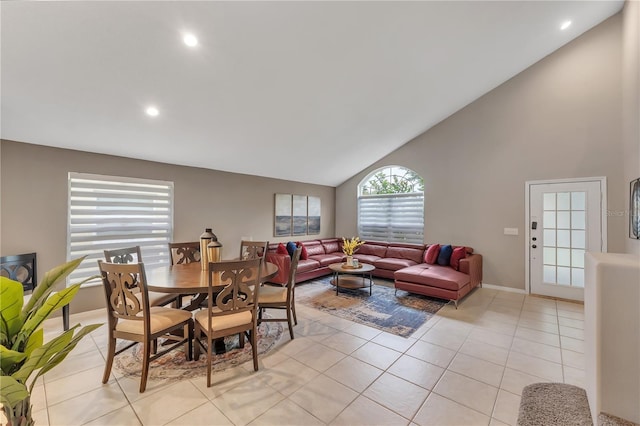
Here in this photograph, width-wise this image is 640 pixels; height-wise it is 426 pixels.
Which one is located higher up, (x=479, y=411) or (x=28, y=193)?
(x=28, y=193)

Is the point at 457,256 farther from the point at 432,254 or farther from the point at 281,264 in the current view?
the point at 281,264

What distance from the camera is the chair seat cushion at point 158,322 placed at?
2207mm

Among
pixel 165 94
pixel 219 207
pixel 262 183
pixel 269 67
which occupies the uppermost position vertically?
pixel 269 67

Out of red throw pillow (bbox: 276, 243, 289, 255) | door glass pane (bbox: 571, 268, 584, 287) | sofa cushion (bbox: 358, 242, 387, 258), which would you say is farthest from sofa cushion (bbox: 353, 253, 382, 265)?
door glass pane (bbox: 571, 268, 584, 287)

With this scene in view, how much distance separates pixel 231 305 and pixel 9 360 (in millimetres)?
1593

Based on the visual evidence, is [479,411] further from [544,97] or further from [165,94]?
[544,97]

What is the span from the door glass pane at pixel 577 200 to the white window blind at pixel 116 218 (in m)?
6.57

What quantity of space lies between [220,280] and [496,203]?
197 inches

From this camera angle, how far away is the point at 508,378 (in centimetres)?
231

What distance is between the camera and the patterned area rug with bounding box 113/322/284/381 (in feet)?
7.67

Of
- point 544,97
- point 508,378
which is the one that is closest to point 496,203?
point 544,97

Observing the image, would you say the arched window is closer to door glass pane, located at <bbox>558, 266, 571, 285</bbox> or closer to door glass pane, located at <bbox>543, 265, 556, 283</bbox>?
door glass pane, located at <bbox>543, 265, 556, 283</bbox>

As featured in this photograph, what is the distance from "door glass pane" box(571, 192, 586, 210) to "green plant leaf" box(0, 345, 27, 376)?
20.1ft

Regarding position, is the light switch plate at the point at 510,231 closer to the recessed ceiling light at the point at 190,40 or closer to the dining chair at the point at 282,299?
the dining chair at the point at 282,299
